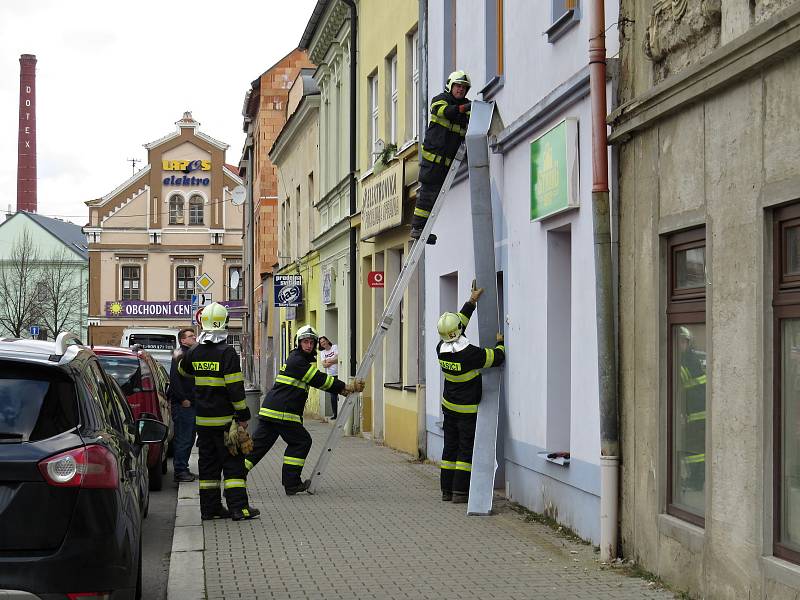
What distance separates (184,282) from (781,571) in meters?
69.7

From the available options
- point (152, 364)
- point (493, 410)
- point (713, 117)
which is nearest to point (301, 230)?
point (152, 364)

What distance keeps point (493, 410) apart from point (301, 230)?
22.0m

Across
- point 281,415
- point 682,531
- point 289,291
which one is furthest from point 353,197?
point 682,531

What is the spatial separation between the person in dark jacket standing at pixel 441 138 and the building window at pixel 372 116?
26.2ft

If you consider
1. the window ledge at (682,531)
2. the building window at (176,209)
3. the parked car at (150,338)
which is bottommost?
the window ledge at (682,531)

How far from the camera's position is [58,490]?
5516 millimetres

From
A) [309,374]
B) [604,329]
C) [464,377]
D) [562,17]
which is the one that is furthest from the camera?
[309,374]

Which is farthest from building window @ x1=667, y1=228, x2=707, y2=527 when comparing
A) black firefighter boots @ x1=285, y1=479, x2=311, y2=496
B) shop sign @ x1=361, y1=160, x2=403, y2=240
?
shop sign @ x1=361, y1=160, x2=403, y2=240

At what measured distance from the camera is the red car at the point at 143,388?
47.7ft

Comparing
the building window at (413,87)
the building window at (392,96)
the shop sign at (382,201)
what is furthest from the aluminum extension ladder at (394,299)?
the building window at (392,96)

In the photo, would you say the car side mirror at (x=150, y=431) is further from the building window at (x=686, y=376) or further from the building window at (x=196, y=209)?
the building window at (x=196, y=209)

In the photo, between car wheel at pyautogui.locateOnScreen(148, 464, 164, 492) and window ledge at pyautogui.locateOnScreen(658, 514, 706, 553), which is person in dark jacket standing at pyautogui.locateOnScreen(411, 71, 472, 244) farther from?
window ledge at pyautogui.locateOnScreen(658, 514, 706, 553)

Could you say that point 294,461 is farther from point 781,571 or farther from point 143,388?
point 781,571

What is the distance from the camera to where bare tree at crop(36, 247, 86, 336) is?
73500 millimetres
